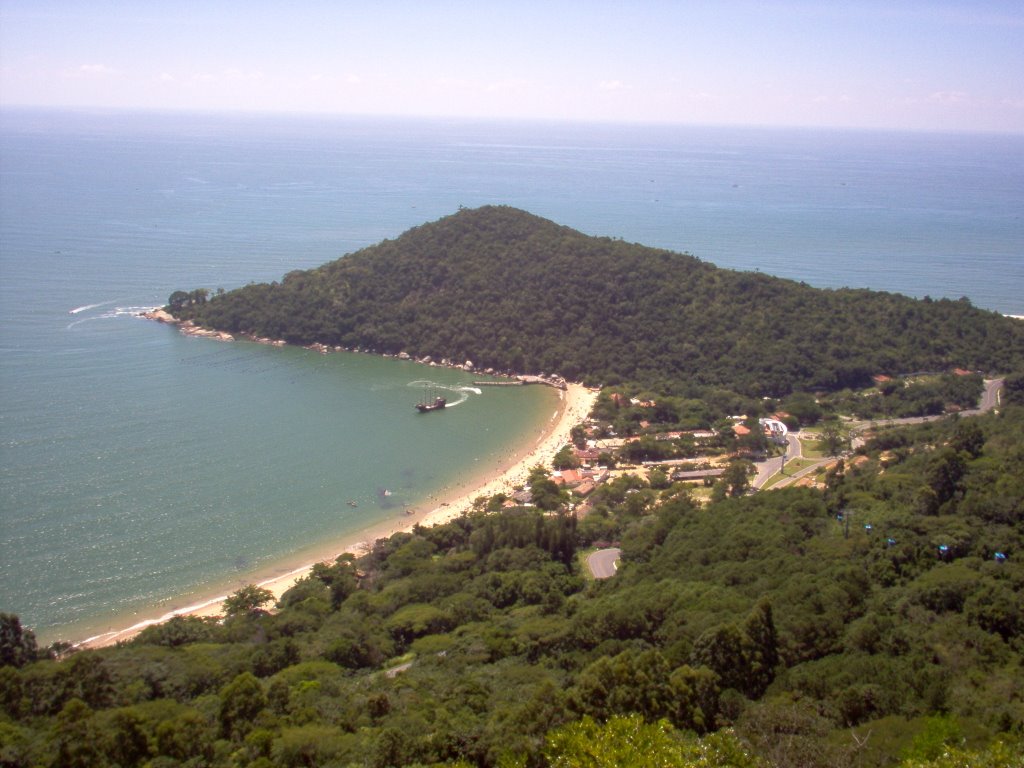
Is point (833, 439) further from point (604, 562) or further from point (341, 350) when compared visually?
point (341, 350)

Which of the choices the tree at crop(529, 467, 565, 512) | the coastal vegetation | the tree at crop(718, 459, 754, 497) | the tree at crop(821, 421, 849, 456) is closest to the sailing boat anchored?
the tree at crop(529, 467, 565, 512)

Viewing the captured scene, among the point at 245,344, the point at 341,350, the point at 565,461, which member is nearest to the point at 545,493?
the point at 565,461

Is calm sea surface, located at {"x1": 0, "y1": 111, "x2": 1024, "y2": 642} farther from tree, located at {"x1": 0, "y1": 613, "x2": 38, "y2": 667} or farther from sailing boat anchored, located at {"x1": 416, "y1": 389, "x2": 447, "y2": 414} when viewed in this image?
tree, located at {"x1": 0, "y1": 613, "x2": 38, "y2": 667}

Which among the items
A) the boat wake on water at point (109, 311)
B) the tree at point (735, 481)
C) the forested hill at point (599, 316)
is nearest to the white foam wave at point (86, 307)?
the boat wake on water at point (109, 311)

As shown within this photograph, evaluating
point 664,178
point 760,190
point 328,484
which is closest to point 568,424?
point 328,484

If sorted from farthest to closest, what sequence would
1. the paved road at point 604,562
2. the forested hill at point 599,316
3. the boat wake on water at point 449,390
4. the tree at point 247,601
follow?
the forested hill at point 599,316 < the boat wake on water at point 449,390 < the paved road at point 604,562 < the tree at point 247,601

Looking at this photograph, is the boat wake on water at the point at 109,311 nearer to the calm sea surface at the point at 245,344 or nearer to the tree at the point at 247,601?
the calm sea surface at the point at 245,344
